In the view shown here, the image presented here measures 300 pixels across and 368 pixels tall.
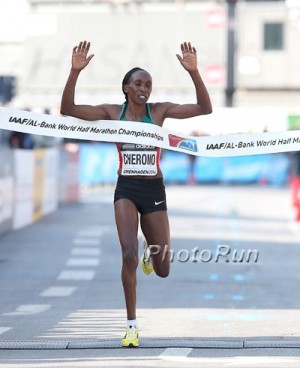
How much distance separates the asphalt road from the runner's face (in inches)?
69.5

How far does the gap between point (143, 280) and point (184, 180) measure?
30783mm

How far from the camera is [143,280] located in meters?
16.1

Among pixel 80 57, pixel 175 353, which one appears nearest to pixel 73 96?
pixel 80 57

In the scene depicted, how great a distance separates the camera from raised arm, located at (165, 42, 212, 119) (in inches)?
399

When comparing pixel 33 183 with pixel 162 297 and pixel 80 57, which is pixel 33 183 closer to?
pixel 162 297

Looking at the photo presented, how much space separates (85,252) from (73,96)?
10.2 m

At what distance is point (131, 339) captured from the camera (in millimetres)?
9805

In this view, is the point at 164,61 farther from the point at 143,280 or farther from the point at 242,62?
the point at 143,280

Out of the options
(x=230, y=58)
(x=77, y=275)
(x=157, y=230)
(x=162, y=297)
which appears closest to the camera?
(x=157, y=230)

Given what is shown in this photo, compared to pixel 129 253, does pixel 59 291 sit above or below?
below

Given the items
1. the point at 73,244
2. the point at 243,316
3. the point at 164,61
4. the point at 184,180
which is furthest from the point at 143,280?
the point at 164,61

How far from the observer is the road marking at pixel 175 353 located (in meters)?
9.27
